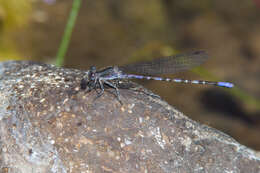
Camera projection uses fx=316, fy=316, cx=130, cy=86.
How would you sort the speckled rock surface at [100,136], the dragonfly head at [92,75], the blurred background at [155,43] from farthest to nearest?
the blurred background at [155,43] < the dragonfly head at [92,75] < the speckled rock surface at [100,136]

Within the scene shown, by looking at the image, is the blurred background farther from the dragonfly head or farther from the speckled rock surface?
the speckled rock surface

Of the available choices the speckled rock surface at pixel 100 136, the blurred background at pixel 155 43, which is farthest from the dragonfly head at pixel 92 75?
the blurred background at pixel 155 43

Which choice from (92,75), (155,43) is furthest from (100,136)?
(155,43)

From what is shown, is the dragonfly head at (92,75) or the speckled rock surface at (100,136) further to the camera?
the dragonfly head at (92,75)

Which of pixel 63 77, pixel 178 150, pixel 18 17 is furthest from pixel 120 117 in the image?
pixel 18 17

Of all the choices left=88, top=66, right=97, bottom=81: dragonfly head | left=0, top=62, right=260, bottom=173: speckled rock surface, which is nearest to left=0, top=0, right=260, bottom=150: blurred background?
left=88, top=66, right=97, bottom=81: dragonfly head

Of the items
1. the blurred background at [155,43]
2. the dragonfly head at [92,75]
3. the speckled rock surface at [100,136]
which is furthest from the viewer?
the blurred background at [155,43]

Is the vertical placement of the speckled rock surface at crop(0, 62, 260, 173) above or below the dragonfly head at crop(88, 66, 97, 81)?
below

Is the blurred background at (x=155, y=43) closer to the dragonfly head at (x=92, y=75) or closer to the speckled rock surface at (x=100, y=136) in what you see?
the dragonfly head at (x=92, y=75)
